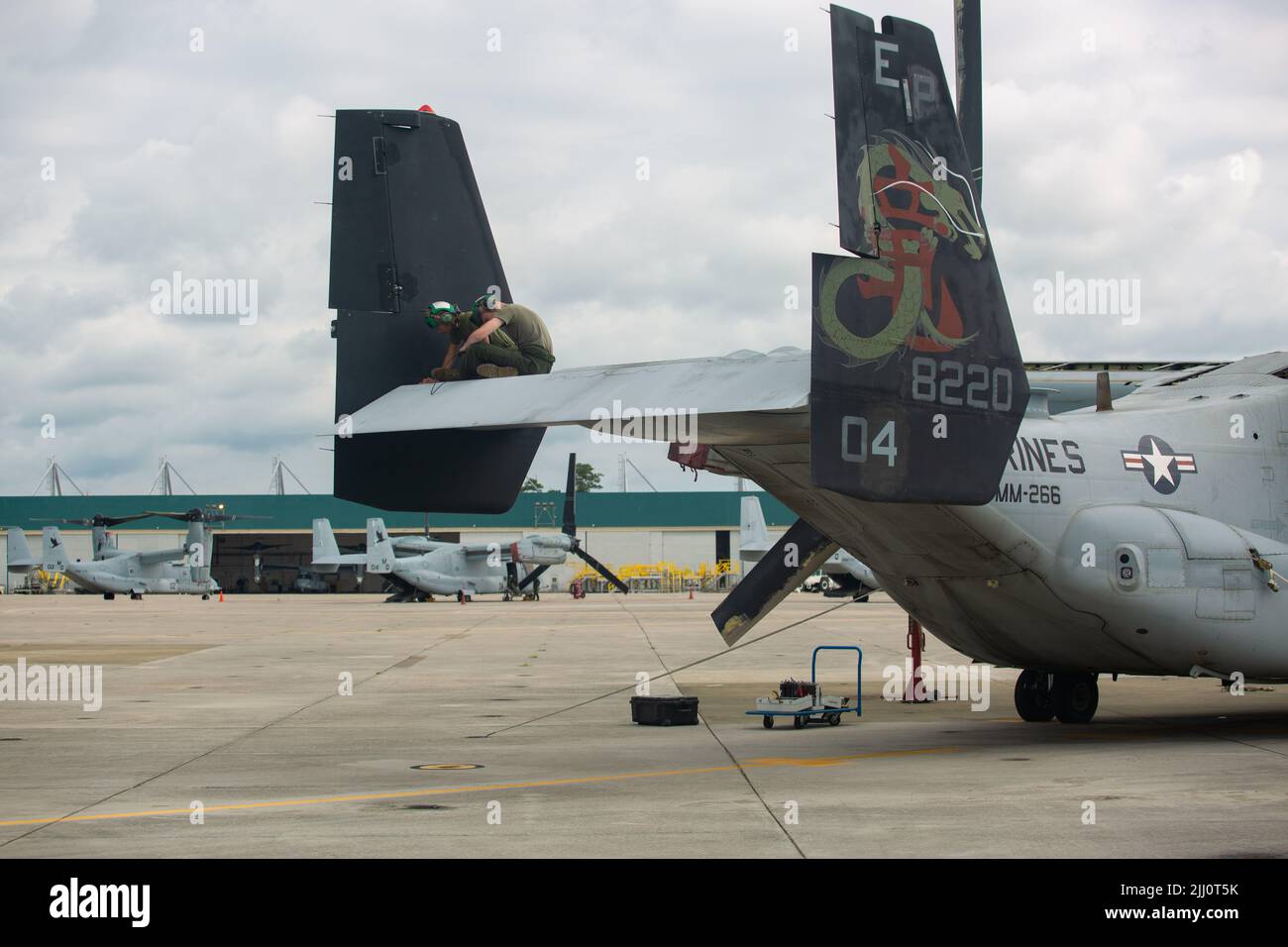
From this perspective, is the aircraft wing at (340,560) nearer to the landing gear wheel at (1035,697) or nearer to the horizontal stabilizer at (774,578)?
the horizontal stabilizer at (774,578)

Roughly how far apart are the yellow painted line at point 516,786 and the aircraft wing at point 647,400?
336 cm

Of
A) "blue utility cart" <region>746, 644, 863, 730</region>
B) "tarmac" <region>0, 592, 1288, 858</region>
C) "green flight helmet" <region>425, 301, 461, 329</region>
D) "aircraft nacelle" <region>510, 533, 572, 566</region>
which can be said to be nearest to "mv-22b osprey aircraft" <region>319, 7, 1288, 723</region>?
"green flight helmet" <region>425, 301, 461, 329</region>

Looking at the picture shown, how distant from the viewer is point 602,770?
14.0 meters

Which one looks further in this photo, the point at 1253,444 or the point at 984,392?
the point at 1253,444

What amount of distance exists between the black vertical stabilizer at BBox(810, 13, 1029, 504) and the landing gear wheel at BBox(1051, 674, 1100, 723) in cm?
580

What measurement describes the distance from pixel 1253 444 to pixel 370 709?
13.1 metres

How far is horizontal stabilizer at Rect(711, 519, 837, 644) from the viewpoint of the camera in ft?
60.2

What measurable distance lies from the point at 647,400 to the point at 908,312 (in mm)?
2507

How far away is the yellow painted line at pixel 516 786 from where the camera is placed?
36.4 ft

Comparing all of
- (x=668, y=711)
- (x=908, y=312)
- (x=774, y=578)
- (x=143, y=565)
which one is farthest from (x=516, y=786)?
(x=143, y=565)

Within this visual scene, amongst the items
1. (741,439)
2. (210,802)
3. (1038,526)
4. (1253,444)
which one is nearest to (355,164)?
(741,439)

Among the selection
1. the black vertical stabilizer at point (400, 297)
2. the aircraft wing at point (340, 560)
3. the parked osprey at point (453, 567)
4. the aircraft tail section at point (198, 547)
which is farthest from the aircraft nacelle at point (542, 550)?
the black vertical stabilizer at point (400, 297)

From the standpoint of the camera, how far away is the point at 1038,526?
14969 millimetres
